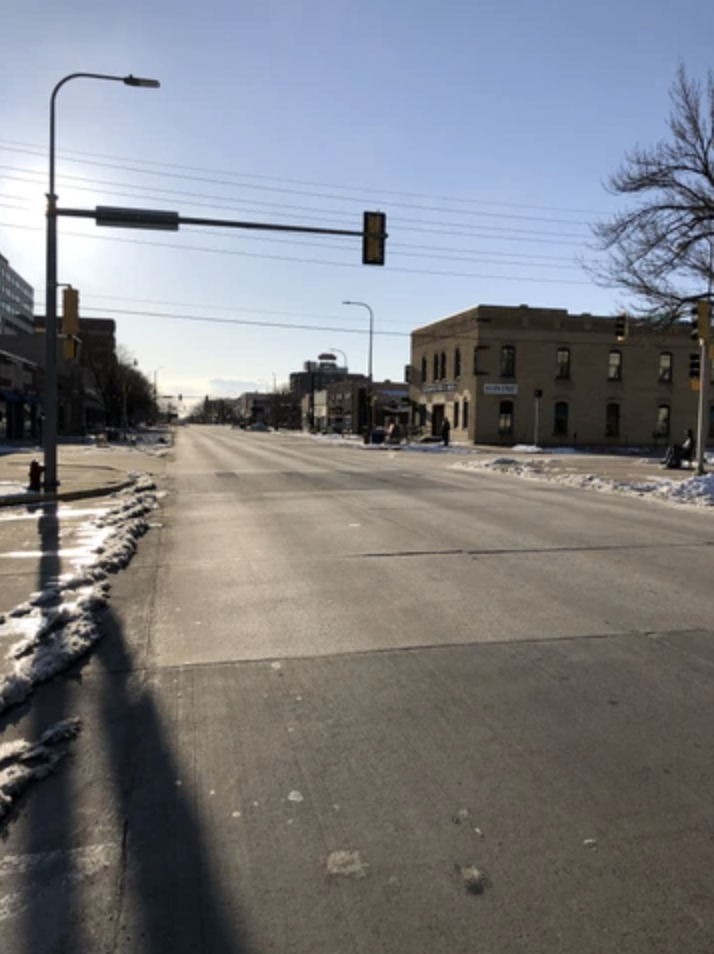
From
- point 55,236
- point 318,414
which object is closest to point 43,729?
point 55,236

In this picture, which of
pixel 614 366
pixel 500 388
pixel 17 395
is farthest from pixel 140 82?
pixel 614 366

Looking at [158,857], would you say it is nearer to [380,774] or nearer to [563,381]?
[380,774]

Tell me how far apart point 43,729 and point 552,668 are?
10.8 ft

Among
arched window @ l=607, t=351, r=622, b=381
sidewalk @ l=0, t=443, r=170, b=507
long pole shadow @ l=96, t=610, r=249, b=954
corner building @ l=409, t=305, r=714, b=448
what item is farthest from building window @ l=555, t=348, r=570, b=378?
long pole shadow @ l=96, t=610, r=249, b=954

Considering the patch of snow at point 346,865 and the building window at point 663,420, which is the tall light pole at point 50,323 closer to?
the patch of snow at point 346,865

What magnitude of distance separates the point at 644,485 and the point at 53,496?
1459 centimetres

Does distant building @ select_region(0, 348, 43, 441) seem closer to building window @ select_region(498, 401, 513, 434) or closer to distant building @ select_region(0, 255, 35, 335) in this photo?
building window @ select_region(498, 401, 513, 434)

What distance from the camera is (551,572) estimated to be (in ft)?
27.8

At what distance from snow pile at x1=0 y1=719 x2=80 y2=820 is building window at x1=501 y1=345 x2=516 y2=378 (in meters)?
48.6

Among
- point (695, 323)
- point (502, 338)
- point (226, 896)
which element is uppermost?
point (502, 338)

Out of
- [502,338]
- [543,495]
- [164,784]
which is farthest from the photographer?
[502,338]

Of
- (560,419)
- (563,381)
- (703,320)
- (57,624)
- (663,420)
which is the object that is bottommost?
(57,624)

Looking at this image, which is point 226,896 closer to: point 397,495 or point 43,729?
point 43,729

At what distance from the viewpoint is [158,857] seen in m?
3.05
